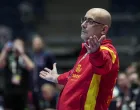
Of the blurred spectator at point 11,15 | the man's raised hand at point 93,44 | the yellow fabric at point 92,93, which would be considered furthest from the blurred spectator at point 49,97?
the blurred spectator at point 11,15

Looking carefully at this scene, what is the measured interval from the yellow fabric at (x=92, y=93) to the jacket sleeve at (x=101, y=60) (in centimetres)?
22

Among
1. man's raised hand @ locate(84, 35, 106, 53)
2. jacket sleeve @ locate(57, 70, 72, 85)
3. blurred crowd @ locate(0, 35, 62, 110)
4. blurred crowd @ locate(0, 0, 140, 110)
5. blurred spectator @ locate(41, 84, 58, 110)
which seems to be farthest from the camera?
blurred crowd @ locate(0, 35, 62, 110)

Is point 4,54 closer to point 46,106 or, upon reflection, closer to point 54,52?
point 46,106

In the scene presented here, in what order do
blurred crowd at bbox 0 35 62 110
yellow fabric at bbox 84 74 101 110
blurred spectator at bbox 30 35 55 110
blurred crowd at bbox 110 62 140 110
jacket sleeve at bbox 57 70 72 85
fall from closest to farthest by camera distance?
1. yellow fabric at bbox 84 74 101 110
2. jacket sleeve at bbox 57 70 72 85
3. blurred crowd at bbox 110 62 140 110
4. blurred crowd at bbox 0 35 62 110
5. blurred spectator at bbox 30 35 55 110

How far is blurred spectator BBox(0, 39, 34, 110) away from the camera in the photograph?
9398mm

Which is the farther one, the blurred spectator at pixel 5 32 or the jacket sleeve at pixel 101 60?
the blurred spectator at pixel 5 32

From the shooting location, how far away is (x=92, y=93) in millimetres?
4516

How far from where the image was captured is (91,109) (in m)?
4.55

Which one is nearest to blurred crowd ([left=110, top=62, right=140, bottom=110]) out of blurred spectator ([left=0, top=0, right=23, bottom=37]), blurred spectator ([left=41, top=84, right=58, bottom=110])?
blurred spectator ([left=41, top=84, right=58, bottom=110])

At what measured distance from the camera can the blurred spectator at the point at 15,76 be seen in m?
9.40

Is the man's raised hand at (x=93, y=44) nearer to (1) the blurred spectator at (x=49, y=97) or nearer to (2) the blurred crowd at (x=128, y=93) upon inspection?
(2) the blurred crowd at (x=128, y=93)

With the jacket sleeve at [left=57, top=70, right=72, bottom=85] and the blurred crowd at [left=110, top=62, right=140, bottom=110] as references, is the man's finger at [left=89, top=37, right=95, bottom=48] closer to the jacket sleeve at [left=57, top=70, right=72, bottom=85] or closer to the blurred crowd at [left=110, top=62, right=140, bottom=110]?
the jacket sleeve at [left=57, top=70, right=72, bottom=85]

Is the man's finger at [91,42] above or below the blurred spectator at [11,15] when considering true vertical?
above

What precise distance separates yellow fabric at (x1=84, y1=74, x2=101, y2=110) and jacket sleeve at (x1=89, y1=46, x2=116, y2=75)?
0.22 meters
